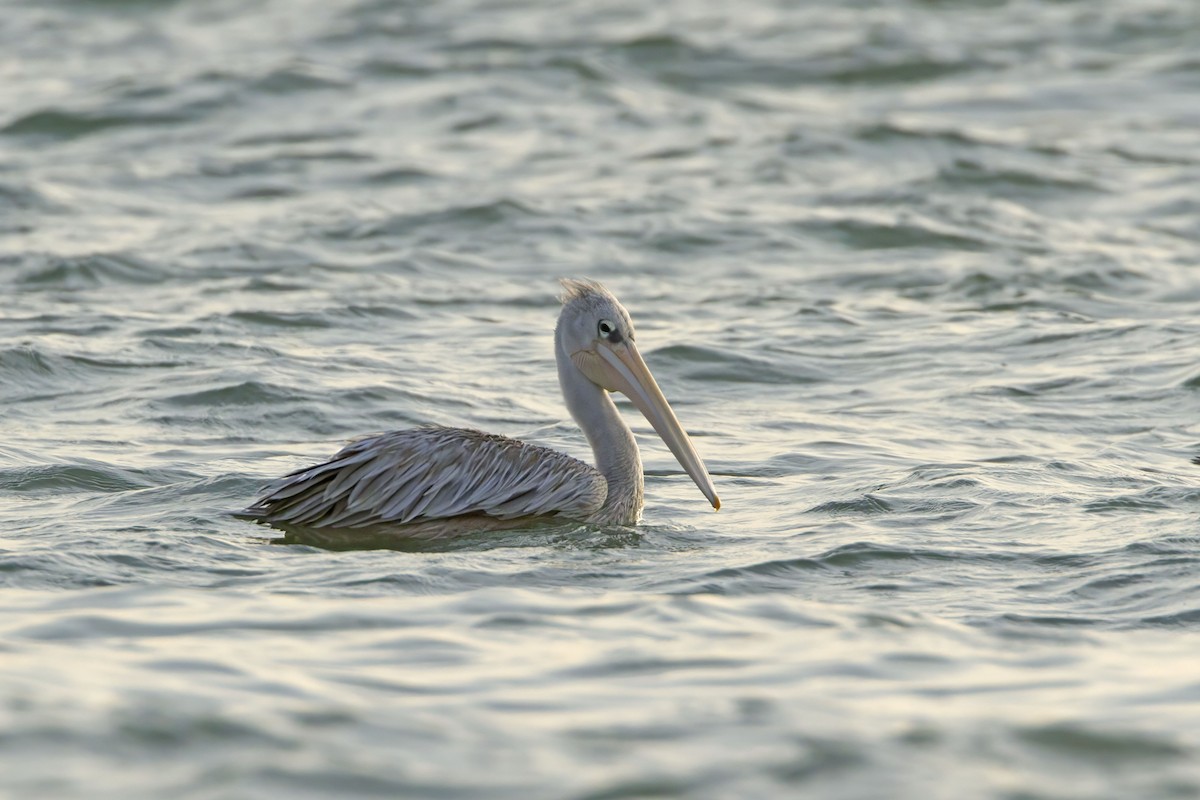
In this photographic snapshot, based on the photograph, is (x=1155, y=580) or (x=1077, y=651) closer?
(x=1077, y=651)

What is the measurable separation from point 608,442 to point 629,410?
7.22 ft

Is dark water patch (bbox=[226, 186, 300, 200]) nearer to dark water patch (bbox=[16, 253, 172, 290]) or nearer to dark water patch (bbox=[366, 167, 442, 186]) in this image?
dark water patch (bbox=[366, 167, 442, 186])

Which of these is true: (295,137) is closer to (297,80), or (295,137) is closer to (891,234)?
(297,80)

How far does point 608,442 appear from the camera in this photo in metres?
7.39

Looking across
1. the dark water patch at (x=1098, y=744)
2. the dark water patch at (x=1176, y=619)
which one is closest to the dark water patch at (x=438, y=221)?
the dark water patch at (x=1176, y=619)

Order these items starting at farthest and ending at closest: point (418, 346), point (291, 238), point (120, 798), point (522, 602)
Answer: point (291, 238) < point (418, 346) < point (522, 602) < point (120, 798)

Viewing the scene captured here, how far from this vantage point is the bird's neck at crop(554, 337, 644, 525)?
284 inches

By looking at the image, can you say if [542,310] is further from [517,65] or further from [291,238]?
[517,65]

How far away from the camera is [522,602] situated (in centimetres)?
585

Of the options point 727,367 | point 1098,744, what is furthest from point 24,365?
point 1098,744

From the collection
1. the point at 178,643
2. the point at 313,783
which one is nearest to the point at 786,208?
the point at 178,643

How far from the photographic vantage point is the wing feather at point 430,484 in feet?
22.3

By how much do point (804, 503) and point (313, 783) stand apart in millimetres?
3385

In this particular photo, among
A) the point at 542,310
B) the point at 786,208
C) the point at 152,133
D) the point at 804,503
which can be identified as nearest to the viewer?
the point at 804,503
